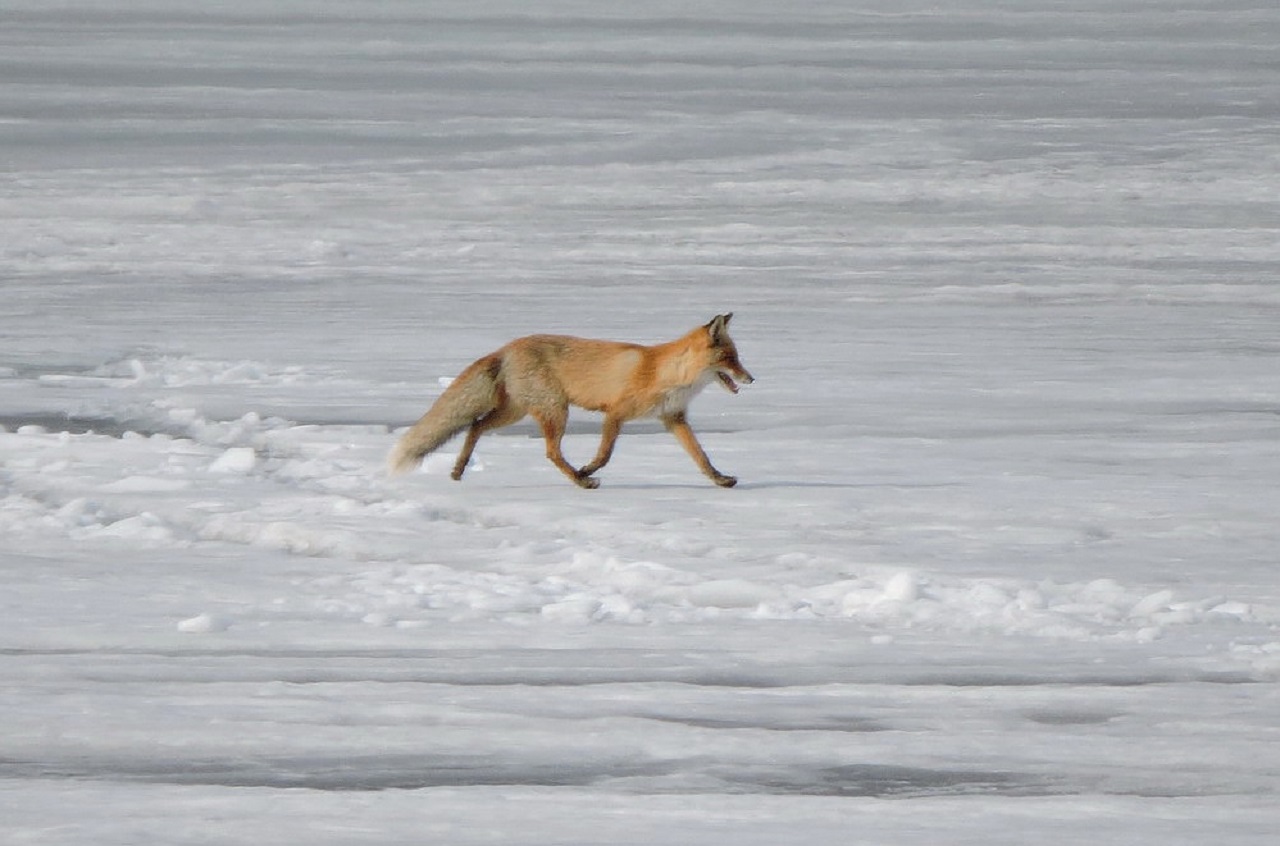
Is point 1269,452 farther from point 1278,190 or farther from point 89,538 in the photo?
point 1278,190

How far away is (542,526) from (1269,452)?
2.55 metres

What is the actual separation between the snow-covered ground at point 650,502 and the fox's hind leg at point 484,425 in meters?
0.15

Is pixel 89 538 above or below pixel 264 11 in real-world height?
below

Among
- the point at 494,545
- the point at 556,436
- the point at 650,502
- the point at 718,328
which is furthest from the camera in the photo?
the point at 556,436

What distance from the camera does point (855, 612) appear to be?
5094 millimetres

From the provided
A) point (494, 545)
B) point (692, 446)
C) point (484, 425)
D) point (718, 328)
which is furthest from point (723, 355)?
point (494, 545)

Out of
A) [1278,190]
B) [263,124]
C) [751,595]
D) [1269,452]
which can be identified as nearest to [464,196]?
[263,124]

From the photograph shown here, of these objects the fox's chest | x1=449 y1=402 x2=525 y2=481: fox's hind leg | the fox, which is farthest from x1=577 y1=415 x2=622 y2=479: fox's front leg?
x1=449 y1=402 x2=525 y2=481: fox's hind leg

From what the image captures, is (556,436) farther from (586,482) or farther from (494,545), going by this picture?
(494,545)

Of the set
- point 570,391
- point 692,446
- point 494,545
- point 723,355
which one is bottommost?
point 494,545

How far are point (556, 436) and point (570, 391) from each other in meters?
0.14

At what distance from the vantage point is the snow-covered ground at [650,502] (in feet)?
13.2

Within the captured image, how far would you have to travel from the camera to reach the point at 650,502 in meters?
6.37

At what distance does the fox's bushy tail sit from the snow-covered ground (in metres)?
0.12
